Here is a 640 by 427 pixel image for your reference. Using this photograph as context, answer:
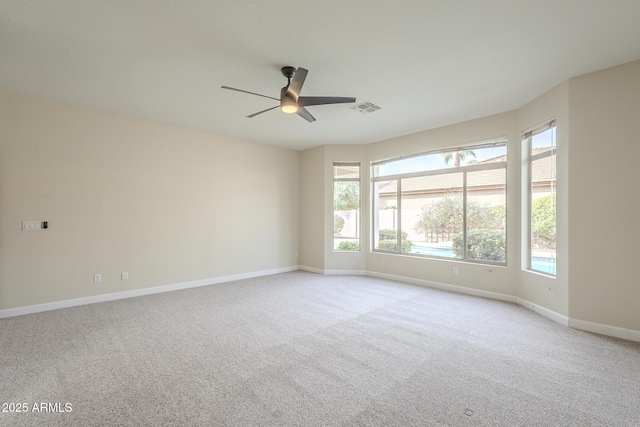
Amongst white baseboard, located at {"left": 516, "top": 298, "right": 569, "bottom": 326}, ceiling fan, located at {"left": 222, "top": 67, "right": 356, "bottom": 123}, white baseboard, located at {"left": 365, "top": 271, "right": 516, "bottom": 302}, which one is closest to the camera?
ceiling fan, located at {"left": 222, "top": 67, "right": 356, "bottom": 123}

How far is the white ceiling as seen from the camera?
2416 millimetres

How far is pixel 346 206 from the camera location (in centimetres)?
685

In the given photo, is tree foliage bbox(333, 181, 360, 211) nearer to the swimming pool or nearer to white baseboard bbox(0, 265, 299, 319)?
the swimming pool

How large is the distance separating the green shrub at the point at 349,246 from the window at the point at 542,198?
3294 mm

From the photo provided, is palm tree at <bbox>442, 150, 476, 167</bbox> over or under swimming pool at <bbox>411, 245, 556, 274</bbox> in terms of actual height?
over

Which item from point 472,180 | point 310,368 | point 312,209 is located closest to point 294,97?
point 310,368

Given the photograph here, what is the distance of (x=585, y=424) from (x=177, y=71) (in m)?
4.83

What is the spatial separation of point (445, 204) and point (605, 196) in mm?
2384

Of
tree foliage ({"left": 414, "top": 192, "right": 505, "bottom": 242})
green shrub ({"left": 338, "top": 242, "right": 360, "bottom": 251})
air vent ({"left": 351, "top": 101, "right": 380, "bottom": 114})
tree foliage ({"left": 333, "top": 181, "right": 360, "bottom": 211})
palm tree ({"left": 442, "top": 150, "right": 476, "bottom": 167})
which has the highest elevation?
air vent ({"left": 351, "top": 101, "right": 380, "bottom": 114})

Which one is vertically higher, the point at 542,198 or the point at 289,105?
the point at 289,105

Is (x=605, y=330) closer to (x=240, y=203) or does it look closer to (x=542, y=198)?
(x=542, y=198)

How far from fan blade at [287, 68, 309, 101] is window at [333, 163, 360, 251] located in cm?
375

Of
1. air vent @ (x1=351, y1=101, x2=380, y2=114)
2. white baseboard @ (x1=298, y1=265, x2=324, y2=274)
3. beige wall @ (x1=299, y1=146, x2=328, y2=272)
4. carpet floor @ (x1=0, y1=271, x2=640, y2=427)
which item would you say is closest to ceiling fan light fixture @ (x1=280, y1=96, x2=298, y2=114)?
air vent @ (x1=351, y1=101, x2=380, y2=114)

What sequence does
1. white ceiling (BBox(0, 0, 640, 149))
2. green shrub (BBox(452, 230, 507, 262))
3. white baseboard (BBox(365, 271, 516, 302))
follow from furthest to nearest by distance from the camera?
1. green shrub (BBox(452, 230, 507, 262))
2. white baseboard (BBox(365, 271, 516, 302))
3. white ceiling (BBox(0, 0, 640, 149))
